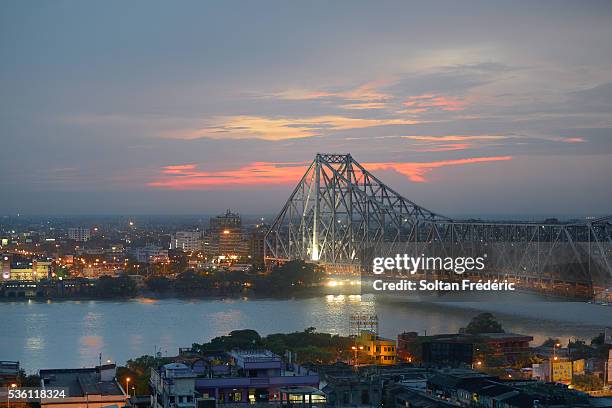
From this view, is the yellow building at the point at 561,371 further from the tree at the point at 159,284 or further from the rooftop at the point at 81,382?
the tree at the point at 159,284

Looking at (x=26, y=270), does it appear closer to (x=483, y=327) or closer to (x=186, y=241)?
(x=186, y=241)

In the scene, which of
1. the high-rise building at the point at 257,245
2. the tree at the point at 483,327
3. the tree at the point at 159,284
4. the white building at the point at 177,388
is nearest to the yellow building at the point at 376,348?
the tree at the point at 483,327

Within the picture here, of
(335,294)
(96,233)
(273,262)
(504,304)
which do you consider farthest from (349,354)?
(96,233)

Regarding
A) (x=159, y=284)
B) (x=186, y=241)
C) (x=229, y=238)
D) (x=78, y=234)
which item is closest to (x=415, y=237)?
(x=159, y=284)

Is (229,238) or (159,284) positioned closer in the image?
(159,284)

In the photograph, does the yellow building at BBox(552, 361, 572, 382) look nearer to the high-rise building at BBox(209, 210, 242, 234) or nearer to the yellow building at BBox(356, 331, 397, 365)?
the yellow building at BBox(356, 331, 397, 365)
